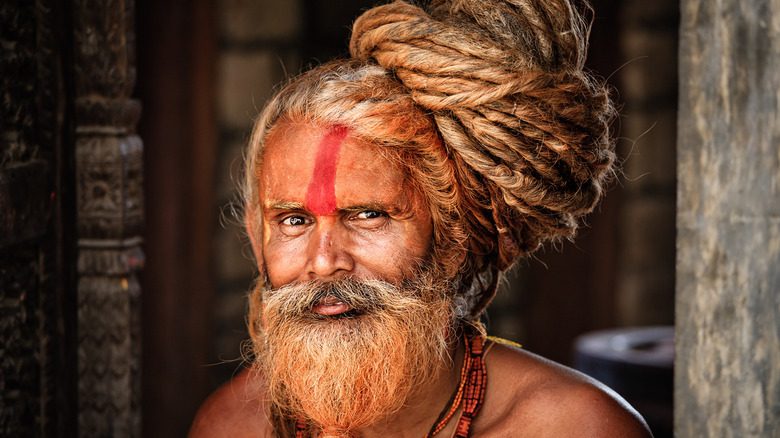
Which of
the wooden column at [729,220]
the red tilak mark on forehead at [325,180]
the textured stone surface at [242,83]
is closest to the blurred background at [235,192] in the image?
the textured stone surface at [242,83]

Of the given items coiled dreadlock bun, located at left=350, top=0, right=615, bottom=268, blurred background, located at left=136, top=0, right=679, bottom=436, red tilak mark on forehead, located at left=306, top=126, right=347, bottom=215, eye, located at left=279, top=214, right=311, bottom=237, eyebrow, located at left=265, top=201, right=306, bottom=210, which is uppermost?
coiled dreadlock bun, located at left=350, top=0, right=615, bottom=268

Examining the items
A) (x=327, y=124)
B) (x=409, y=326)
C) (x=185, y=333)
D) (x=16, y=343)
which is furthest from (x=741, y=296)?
(x=185, y=333)

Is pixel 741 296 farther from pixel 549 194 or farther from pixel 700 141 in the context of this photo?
pixel 549 194

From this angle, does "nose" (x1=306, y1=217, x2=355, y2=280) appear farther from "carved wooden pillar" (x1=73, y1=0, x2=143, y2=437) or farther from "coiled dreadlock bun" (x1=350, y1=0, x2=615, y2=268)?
"carved wooden pillar" (x1=73, y1=0, x2=143, y2=437)

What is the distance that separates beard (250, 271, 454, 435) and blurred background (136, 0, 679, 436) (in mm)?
1165

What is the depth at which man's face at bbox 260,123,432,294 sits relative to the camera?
246cm

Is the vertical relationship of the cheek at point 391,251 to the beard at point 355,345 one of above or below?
above

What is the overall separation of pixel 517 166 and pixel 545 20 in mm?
373

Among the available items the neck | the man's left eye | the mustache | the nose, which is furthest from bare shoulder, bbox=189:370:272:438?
the man's left eye

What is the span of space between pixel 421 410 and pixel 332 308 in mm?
423

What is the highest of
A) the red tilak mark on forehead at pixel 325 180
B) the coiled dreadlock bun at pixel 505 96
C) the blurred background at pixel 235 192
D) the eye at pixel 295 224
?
the coiled dreadlock bun at pixel 505 96

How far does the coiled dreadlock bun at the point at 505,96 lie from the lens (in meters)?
2.44

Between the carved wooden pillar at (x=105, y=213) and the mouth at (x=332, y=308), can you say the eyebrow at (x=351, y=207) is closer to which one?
the mouth at (x=332, y=308)

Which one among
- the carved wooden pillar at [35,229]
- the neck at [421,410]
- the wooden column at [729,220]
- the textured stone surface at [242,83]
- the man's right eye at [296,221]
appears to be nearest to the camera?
the wooden column at [729,220]
